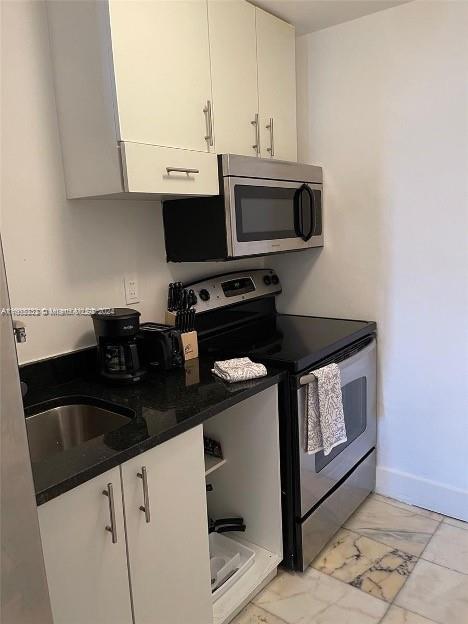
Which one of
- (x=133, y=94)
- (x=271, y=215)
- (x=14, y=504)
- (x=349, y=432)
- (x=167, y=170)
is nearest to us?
(x=14, y=504)

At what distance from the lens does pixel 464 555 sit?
1985 millimetres

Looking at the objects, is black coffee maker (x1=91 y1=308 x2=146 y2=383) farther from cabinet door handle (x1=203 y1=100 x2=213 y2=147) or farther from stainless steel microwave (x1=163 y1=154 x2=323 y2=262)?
cabinet door handle (x1=203 y1=100 x2=213 y2=147)

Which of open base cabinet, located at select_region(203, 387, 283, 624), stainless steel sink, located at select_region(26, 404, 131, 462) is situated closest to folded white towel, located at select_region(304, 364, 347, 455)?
open base cabinet, located at select_region(203, 387, 283, 624)

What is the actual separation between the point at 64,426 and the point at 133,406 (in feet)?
1.00

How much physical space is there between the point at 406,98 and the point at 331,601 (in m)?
2.07

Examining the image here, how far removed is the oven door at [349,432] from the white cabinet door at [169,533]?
0.50 m

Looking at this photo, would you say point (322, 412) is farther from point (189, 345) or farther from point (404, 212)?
point (404, 212)

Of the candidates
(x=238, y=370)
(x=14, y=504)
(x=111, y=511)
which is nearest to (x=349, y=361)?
(x=238, y=370)

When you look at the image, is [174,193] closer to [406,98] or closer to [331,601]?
[406,98]

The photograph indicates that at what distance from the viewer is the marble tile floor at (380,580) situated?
172 cm

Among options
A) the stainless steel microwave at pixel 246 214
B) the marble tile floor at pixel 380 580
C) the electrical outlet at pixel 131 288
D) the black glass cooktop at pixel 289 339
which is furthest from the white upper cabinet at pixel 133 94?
the marble tile floor at pixel 380 580

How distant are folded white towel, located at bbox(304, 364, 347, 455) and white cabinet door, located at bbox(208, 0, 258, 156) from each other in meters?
0.94

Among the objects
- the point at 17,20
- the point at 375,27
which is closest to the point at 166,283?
the point at 17,20

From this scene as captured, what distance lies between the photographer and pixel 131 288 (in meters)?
1.97
